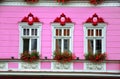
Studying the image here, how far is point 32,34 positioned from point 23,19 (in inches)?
29.1

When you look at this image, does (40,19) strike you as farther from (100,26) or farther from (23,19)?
(100,26)

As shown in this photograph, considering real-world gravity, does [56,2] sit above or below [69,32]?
above

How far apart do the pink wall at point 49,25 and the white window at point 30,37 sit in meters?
0.21

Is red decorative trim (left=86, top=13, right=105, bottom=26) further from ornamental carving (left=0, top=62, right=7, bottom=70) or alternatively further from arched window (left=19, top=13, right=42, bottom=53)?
ornamental carving (left=0, top=62, right=7, bottom=70)

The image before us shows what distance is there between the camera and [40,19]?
16.2 meters

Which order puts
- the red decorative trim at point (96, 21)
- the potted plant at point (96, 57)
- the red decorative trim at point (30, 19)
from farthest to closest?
the red decorative trim at point (30, 19) < the red decorative trim at point (96, 21) < the potted plant at point (96, 57)

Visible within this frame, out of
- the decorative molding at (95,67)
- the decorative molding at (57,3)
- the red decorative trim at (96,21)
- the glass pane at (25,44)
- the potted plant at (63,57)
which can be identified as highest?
the decorative molding at (57,3)

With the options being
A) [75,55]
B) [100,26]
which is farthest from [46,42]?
[100,26]

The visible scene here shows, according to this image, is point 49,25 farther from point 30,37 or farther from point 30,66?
point 30,66

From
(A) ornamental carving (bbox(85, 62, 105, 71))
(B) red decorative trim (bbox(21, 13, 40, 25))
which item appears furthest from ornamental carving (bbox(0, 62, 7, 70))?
(A) ornamental carving (bbox(85, 62, 105, 71))

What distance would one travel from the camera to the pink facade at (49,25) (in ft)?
52.6

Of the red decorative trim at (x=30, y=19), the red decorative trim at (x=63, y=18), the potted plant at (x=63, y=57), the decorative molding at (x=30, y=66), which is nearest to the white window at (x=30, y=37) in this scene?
the red decorative trim at (x=30, y=19)

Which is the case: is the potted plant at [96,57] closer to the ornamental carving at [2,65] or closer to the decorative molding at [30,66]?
the decorative molding at [30,66]

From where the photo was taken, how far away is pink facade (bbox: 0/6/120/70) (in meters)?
16.0
